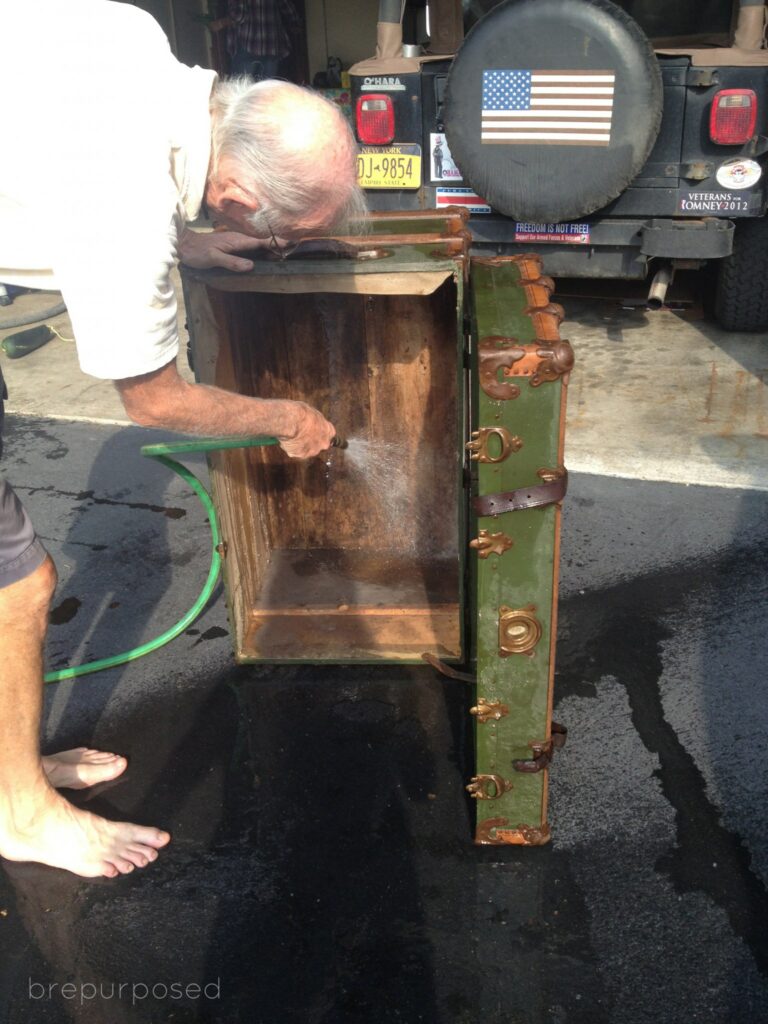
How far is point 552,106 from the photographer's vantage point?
12.9 ft

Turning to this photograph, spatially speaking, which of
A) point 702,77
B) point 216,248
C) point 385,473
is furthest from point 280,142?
point 702,77

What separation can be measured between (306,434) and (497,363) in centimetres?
66

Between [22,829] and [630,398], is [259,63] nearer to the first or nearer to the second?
[630,398]

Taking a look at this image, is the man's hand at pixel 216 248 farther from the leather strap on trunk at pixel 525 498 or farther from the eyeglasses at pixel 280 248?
the leather strap on trunk at pixel 525 498

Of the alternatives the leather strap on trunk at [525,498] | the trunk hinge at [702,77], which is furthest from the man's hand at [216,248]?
the trunk hinge at [702,77]

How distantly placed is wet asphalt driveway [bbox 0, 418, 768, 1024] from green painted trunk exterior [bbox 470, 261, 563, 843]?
160mm

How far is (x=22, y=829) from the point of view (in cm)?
204

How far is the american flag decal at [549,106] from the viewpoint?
12.6 feet

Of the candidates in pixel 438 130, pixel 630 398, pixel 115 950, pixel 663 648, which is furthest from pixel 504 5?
pixel 115 950

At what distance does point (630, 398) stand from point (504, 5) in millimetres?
1839

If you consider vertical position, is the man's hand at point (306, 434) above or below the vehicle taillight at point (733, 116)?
below

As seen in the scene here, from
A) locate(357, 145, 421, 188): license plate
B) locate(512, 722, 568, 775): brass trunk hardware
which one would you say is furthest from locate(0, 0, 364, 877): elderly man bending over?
locate(357, 145, 421, 188): license plate

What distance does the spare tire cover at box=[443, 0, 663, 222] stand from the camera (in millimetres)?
3768

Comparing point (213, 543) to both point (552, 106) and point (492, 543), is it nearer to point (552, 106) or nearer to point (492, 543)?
point (492, 543)
